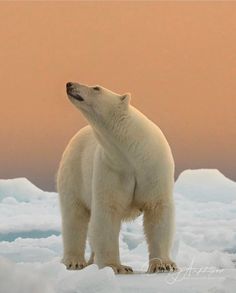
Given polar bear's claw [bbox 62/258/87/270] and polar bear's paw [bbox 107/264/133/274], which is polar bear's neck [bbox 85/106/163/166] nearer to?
polar bear's paw [bbox 107/264/133/274]

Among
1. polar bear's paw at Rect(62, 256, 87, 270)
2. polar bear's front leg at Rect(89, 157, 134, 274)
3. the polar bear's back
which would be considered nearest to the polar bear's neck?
polar bear's front leg at Rect(89, 157, 134, 274)

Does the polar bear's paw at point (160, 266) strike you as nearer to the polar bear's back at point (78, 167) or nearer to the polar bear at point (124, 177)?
the polar bear at point (124, 177)

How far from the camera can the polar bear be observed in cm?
491

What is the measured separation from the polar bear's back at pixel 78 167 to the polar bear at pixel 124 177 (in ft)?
0.52

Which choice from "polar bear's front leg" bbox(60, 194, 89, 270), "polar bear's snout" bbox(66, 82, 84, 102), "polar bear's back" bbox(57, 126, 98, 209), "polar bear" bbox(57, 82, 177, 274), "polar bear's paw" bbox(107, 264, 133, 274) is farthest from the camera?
"polar bear's front leg" bbox(60, 194, 89, 270)

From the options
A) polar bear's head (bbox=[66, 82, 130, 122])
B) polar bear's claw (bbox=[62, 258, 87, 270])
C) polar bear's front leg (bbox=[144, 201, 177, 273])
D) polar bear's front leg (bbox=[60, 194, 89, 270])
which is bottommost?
polar bear's claw (bbox=[62, 258, 87, 270])

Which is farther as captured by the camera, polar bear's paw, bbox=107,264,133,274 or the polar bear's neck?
the polar bear's neck

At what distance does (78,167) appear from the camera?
549cm

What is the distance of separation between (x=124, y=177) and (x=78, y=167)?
0.61m

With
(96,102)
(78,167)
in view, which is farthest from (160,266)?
(96,102)

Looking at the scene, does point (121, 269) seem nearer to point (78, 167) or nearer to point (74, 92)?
point (78, 167)

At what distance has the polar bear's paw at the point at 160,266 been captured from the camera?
15.9ft

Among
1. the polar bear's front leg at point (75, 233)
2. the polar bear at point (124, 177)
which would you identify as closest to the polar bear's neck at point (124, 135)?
the polar bear at point (124, 177)

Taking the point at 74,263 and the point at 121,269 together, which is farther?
the point at 74,263
